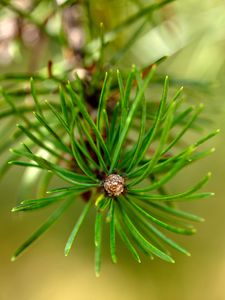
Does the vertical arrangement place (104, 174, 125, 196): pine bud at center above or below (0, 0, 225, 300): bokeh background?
above

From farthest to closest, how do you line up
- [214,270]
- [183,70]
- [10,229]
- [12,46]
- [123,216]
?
[10,229] < [214,270] < [183,70] < [12,46] < [123,216]

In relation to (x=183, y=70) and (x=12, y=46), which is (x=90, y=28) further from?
(x=183, y=70)

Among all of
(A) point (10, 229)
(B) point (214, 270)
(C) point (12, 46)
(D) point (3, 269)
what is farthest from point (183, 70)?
(D) point (3, 269)

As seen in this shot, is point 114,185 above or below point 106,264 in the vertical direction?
above

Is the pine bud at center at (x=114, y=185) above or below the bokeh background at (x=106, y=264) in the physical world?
above

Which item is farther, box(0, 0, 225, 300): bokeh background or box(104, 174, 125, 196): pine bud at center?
box(0, 0, 225, 300): bokeh background

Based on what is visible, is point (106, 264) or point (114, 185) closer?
point (114, 185)

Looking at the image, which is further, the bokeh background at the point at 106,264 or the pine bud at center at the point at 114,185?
the bokeh background at the point at 106,264

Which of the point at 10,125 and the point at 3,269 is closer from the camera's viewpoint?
the point at 10,125
